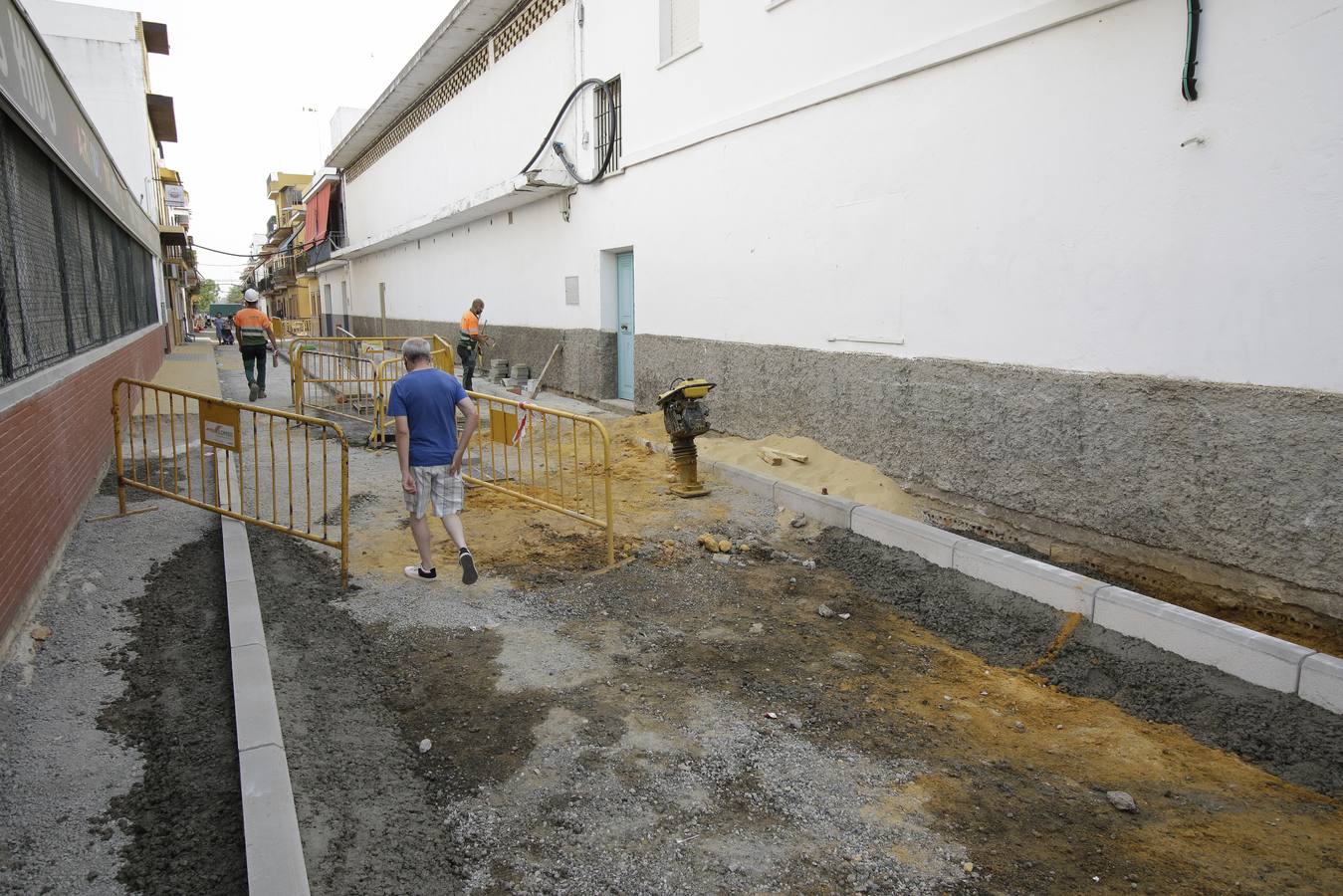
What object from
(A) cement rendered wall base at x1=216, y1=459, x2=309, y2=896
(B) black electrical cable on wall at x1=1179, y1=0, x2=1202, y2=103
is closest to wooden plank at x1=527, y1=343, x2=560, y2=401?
(A) cement rendered wall base at x1=216, y1=459, x2=309, y2=896

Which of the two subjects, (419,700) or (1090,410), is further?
(1090,410)

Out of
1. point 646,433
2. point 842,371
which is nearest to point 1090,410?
point 842,371

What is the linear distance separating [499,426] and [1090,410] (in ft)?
16.0

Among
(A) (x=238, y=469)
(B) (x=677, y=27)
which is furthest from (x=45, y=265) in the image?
(B) (x=677, y=27)

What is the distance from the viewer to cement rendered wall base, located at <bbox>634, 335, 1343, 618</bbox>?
15.0ft

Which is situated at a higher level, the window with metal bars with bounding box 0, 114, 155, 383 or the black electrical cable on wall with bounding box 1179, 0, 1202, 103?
the black electrical cable on wall with bounding box 1179, 0, 1202, 103

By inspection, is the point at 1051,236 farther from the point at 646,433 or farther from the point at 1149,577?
the point at 646,433

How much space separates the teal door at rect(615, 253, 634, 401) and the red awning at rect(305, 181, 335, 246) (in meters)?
29.9

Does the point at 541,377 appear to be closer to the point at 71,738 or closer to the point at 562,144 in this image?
the point at 562,144

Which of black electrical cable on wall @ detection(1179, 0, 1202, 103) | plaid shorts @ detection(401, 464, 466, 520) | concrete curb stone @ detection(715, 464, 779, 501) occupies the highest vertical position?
black electrical cable on wall @ detection(1179, 0, 1202, 103)

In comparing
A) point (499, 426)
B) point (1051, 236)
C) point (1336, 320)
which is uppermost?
point (1051, 236)

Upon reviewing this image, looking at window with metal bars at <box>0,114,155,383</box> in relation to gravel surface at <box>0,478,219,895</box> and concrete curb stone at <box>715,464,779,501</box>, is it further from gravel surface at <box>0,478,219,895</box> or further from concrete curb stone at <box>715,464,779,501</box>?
concrete curb stone at <box>715,464,779,501</box>

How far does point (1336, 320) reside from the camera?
4398 millimetres

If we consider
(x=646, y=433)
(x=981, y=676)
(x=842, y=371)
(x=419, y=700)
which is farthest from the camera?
(x=646, y=433)
